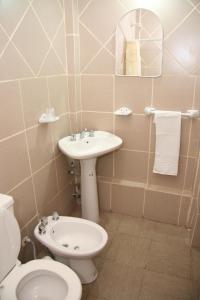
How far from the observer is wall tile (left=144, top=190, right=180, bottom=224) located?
2.11 metres

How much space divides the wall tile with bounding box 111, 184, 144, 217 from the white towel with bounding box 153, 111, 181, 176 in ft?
1.09

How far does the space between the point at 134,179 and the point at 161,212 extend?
15.4 inches

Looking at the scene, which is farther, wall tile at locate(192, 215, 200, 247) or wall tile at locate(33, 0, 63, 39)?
wall tile at locate(192, 215, 200, 247)

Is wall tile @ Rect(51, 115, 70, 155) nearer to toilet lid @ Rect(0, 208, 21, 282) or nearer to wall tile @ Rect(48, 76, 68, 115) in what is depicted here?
wall tile @ Rect(48, 76, 68, 115)

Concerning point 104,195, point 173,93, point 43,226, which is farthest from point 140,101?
point 43,226

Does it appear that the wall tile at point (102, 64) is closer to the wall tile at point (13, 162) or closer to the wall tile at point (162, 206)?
the wall tile at point (13, 162)

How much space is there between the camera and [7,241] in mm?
1206

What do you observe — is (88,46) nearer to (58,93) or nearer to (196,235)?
(58,93)

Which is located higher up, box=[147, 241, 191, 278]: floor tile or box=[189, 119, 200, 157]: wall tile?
box=[189, 119, 200, 157]: wall tile

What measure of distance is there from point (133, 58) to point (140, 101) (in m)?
0.34

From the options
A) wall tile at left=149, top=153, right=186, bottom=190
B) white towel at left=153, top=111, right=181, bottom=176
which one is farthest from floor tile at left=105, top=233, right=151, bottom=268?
white towel at left=153, top=111, right=181, bottom=176

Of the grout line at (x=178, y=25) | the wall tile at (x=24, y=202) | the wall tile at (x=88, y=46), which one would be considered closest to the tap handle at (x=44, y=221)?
the wall tile at (x=24, y=202)

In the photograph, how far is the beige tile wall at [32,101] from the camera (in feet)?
4.46

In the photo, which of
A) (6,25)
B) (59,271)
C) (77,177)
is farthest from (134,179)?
(6,25)
